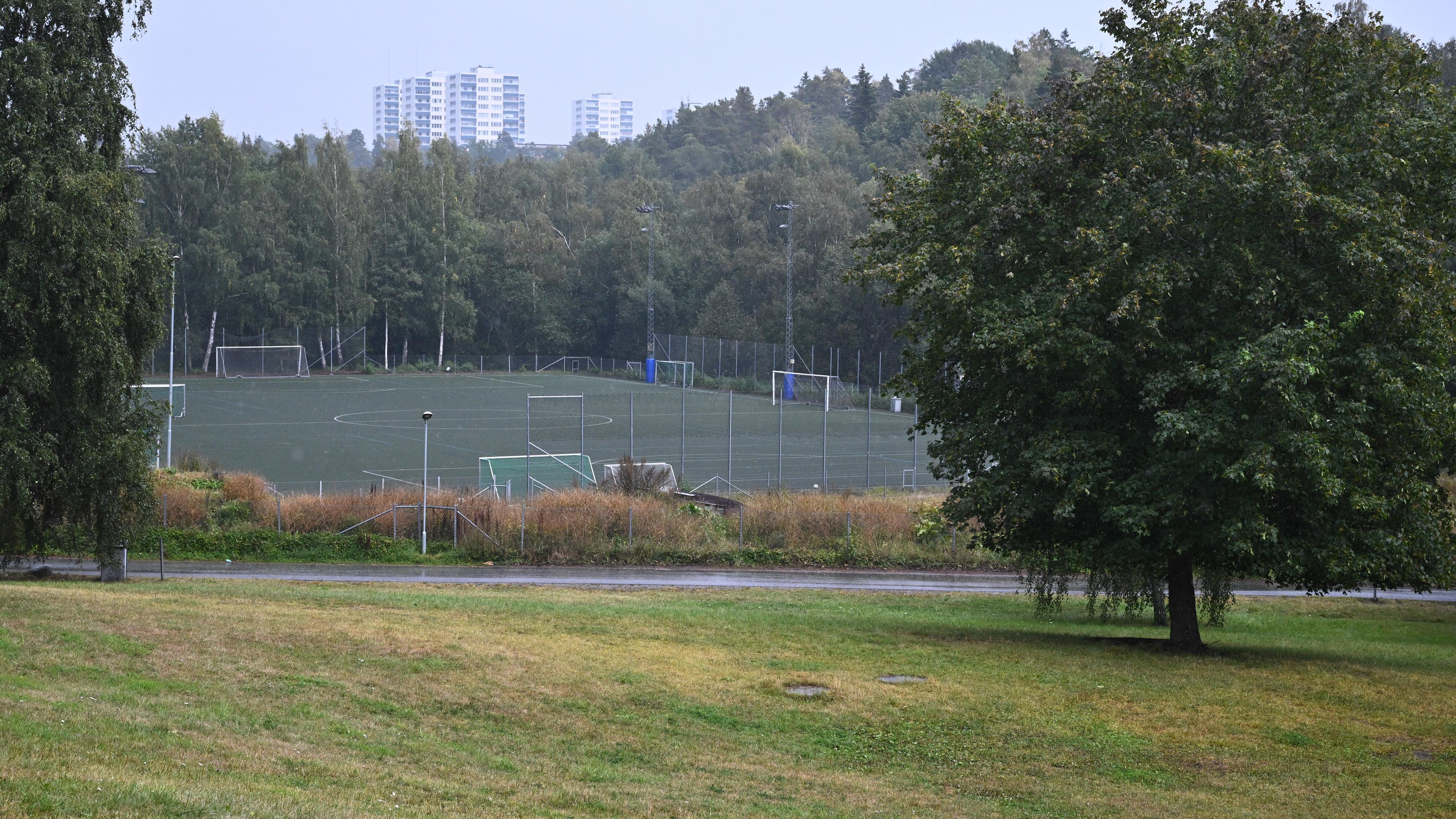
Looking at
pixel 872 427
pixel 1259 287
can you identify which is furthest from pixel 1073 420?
pixel 872 427

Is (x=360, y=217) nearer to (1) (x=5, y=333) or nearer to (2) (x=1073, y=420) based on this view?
(1) (x=5, y=333)

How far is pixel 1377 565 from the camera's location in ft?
55.9

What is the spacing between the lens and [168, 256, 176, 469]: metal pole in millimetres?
25672

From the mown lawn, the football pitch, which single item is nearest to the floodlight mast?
the football pitch

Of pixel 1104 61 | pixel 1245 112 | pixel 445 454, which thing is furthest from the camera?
pixel 445 454

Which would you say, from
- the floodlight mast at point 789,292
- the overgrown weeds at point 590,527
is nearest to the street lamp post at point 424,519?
the overgrown weeds at point 590,527

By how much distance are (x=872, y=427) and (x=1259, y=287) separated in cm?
4596

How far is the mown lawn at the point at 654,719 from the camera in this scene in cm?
987

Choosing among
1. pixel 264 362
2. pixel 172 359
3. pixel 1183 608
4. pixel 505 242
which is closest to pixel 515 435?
pixel 172 359

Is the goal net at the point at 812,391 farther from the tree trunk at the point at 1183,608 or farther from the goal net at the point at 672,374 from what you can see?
the tree trunk at the point at 1183,608

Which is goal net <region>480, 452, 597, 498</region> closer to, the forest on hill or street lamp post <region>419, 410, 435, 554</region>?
street lamp post <region>419, 410, 435, 554</region>

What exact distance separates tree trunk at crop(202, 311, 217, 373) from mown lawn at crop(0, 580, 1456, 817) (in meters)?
72.2

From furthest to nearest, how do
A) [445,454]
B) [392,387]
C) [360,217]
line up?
[360,217] → [392,387] → [445,454]

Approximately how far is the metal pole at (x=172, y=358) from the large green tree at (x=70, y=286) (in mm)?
1505
